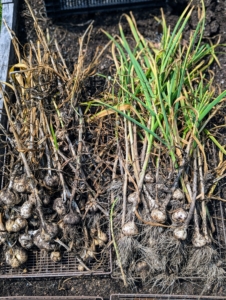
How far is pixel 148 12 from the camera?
7.62 ft

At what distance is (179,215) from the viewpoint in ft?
5.40

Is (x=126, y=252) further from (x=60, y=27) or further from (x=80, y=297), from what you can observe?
(x=60, y=27)

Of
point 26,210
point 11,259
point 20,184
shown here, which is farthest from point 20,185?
point 11,259

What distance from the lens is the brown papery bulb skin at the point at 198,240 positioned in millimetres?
1657

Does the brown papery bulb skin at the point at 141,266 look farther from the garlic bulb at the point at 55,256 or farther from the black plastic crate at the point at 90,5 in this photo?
the black plastic crate at the point at 90,5

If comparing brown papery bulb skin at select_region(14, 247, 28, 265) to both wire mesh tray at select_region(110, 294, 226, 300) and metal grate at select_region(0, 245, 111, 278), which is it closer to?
metal grate at select_region(0, 245, 111, 278)

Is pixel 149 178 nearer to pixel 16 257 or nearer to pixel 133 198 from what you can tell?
pixel 133 198

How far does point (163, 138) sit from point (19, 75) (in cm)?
82

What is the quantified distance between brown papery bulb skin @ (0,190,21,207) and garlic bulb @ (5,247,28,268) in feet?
0.73

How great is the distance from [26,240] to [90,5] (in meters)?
1.43

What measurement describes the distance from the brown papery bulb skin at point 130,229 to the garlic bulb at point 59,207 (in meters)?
0.29

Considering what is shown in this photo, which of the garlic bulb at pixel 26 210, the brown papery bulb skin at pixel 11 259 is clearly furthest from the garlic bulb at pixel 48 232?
the brown papery bulb skin at pixel 11 259

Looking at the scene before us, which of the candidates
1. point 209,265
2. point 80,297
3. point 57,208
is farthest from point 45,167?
point 209,265

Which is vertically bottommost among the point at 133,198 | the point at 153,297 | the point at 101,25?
the point at 153,297
